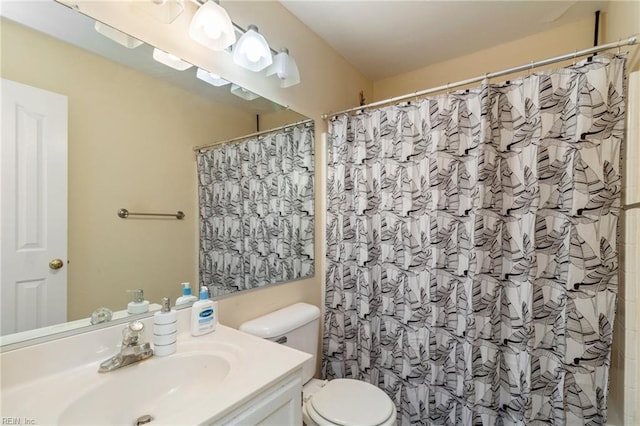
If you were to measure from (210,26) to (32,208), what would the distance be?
0.87 metres

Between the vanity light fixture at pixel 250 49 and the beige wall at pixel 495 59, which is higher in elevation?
the beige wall at pixel 495 59

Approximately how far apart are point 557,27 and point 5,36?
8.70 feet

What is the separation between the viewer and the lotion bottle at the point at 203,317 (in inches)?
41.8

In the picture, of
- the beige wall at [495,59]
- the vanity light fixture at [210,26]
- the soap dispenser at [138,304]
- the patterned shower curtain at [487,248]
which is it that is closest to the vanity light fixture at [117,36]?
the vanity light fixture at [210,26]

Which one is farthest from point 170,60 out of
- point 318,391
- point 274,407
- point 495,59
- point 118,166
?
point 495,59

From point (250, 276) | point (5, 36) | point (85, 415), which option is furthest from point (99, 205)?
point (250, 276)

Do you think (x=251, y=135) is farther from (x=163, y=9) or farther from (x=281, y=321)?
(x=281, y=321)

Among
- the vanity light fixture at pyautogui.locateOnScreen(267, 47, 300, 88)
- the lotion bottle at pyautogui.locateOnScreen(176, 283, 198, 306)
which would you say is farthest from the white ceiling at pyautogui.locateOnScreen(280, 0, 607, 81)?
the lotion bottle at pyautogui.locateOnScreen(176, 283, 198, 306)

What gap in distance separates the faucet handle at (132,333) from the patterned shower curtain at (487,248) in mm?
1197

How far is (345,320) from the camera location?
72.6 inches

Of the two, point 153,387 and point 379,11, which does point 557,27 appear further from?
point 153,387

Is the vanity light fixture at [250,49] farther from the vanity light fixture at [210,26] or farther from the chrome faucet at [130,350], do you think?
the chrome faucet at [130,350]

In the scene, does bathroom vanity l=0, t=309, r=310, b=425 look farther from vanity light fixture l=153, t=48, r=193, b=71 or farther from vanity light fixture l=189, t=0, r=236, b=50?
vanity light fixture l=189, t=0, r=236, b=50

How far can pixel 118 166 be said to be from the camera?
1.01 meters
